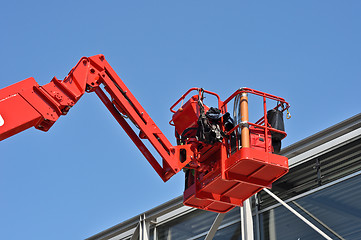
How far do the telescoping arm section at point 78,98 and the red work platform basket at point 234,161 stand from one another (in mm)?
566

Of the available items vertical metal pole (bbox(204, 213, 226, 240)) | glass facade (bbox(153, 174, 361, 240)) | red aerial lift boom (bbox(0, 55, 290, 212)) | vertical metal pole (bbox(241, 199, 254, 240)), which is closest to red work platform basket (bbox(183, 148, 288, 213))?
red aerial lift boom (bbox(0, 55, 290, 212))

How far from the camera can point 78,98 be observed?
1282cm

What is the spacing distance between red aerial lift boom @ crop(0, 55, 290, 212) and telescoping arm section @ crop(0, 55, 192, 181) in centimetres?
2

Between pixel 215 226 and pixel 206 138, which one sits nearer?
pixel 206 138

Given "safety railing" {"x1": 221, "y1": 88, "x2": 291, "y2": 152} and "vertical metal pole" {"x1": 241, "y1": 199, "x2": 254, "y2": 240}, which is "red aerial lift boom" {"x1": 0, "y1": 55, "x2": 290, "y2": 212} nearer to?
"safety railing" {"x1": 221, "y1": 88, "x2": 291, "y2": 152}

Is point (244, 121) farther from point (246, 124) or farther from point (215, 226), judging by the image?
point (215, 226)

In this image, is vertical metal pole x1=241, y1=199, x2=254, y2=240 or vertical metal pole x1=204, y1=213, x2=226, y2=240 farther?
vertical metal pole x1=204, y1=213, x2=226, y2=240

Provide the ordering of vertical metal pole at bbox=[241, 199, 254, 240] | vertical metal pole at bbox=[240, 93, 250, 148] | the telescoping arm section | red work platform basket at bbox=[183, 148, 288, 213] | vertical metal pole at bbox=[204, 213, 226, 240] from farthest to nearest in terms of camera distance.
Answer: vertical metal pole at bbox=[204, 213, 226, 240] < vertical metal pole at bbox=[241, 199, 254, 240] < vertical metal pole at bbox=[240, 93, 250, 148] < red work platform basket at bbox=[183, 148, 288, 213] < the telescoping arm section

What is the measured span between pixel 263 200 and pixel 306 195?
4.36 ft

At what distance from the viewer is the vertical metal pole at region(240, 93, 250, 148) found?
1344 centimetres

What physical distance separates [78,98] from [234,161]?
3489 mm

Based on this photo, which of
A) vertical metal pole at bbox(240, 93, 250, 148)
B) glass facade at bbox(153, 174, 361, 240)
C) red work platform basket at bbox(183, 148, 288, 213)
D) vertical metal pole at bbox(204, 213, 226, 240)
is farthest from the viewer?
vertical metal pole at bbox(204, 213, 226, 240)

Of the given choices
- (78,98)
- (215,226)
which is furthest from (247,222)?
(78,98)

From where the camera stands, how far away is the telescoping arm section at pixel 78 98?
11594 mm
